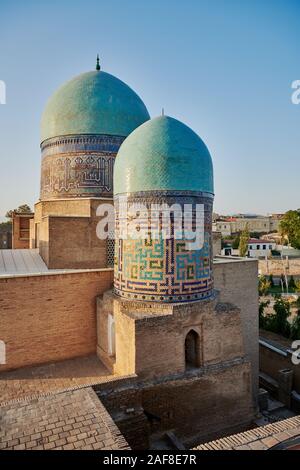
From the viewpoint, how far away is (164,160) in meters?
5.27

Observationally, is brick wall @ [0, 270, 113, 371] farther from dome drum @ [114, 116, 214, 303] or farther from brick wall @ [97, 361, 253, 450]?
brick wall @ [97, 361, 253, 450]

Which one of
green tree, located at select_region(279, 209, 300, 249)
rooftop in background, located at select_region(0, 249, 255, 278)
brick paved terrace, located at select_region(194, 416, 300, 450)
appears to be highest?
green tree, located at select_region(279, 209, 300, 249)

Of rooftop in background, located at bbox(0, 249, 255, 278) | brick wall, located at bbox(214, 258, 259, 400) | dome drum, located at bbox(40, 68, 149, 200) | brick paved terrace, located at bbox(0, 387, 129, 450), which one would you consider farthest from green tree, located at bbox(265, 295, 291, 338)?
brick paved terrace, located at bbox(0, 387, 129, 450)

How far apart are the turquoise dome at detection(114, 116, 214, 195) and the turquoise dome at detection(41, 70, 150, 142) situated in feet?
8.67

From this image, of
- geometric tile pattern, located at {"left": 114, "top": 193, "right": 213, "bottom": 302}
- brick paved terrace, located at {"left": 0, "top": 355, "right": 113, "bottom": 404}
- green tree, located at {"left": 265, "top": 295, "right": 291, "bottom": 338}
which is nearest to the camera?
brick paved terrace, located at {"left": 0, "top": 355, "right": 113, "bottom": 404}

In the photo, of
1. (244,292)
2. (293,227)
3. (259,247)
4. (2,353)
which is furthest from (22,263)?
(259,247)

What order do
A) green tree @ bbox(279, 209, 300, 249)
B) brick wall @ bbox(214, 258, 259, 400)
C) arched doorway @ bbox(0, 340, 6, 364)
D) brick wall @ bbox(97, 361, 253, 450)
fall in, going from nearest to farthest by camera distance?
brick wall @ bbox(97, 361, 253, 450), arched doorway @ bbox(0, 340, 6, 364), brick wall @ bbox(214, 258, 259, 400), green tree @ bbox(279, 209, 300, 249)

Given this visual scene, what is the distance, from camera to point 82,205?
7.73 metres

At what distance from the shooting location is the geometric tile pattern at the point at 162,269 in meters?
5.23

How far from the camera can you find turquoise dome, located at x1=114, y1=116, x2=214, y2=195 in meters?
5.28

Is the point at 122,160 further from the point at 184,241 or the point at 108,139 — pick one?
the point at 108,139

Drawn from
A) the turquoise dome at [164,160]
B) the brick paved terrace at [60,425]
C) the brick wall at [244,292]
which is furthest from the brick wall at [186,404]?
the turquoise dome at [164,160]

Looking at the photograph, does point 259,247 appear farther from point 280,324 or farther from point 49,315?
point 49,315

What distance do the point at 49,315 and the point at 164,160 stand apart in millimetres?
3251
